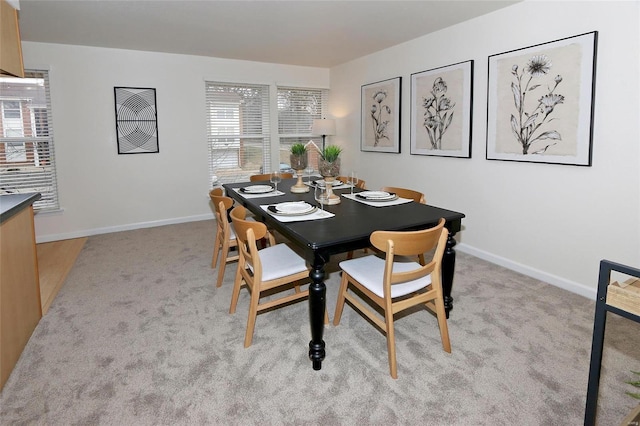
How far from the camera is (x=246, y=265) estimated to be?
249cm

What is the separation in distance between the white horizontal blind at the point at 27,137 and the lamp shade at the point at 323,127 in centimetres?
341

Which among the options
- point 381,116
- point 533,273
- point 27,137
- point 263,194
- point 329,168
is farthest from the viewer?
point 381,116

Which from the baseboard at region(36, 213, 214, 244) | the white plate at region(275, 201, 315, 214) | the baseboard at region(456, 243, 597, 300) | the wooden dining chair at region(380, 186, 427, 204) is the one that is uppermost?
the wooden dining chair at region(380, 186, 427, 204)

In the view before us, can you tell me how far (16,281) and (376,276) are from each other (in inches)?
84.2

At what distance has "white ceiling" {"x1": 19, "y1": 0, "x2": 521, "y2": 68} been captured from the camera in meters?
3.24

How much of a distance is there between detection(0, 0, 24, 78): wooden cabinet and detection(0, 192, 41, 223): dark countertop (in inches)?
31.0

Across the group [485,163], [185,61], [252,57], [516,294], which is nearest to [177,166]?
[185,61]

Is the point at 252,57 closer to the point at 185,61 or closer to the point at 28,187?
the point at 185,61

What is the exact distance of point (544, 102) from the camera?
3.07m

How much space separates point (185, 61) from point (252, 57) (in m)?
0.91

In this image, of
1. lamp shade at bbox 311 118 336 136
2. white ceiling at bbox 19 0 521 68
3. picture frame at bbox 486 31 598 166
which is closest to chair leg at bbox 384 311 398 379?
picture frame at bbox 486 31 598 166

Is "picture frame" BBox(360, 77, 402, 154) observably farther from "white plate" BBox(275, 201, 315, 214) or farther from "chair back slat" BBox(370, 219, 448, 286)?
"chair back slat" BBox(370, 219, 448, 286)

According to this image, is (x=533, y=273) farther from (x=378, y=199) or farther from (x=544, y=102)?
(x=378, y=199)

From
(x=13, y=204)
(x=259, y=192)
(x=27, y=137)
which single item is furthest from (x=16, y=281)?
(x=27, y=137)
